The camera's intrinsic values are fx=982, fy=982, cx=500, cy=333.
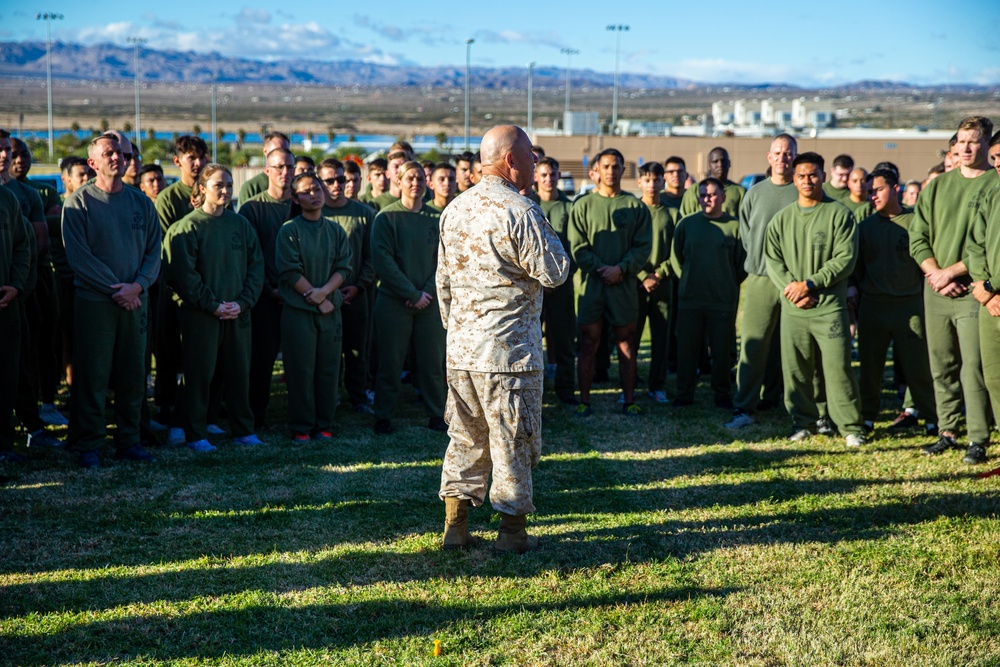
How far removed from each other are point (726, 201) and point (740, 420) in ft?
9.78

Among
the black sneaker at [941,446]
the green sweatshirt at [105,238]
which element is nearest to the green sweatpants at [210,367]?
the green sweatshirt at [105,238]

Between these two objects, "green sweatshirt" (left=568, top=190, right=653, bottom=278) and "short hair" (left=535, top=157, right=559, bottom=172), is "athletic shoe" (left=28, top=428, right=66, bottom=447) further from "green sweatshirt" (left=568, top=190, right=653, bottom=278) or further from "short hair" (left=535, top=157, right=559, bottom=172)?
"short hair" (left=535, top=157, right=559, bottom=172)

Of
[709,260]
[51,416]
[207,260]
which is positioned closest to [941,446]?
[709,260]

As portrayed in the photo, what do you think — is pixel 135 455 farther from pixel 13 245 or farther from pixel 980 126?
pixel 980 126

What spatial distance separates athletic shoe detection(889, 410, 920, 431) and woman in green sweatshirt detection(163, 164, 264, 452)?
5.44 m

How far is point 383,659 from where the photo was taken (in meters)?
4.34

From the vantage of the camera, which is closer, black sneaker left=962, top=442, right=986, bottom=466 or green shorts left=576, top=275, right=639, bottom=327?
black sneaker left=962, top=442, right=986, bottom=466

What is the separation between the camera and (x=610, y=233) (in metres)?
9.00

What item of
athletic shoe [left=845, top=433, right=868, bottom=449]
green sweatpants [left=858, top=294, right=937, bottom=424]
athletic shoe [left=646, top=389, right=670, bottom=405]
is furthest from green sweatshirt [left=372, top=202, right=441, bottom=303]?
green sweatpants [left=858, top=294, right=937, bottom=424]

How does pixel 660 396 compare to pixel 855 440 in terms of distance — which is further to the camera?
pixel 660 396

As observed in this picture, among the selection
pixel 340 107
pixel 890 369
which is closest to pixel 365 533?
pixel 890 369

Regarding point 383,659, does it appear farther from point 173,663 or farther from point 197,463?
point 197,463

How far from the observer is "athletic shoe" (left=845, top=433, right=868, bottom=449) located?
7.89 meters

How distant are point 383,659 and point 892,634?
2.35 meters
